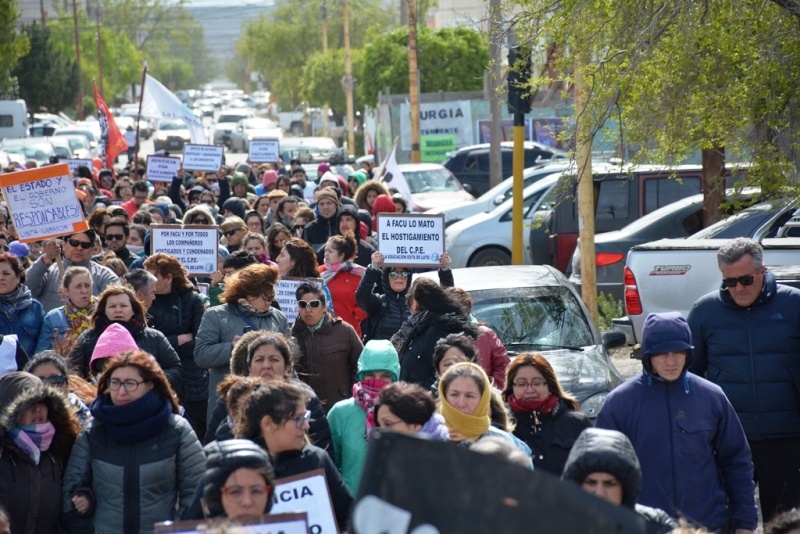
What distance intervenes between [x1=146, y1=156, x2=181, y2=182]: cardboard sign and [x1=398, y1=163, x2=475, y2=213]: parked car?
589 cm

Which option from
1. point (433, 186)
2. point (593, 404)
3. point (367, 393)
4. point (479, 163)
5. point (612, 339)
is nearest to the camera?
point (367, 393)

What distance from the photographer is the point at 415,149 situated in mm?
29547

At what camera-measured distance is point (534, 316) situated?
9.36 meters

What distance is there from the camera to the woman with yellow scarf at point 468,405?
5410mm

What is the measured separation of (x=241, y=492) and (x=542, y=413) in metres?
2.17

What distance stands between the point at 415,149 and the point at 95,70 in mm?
52028

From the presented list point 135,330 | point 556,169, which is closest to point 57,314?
point 135,330

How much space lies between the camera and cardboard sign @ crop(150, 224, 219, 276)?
35.3 feet

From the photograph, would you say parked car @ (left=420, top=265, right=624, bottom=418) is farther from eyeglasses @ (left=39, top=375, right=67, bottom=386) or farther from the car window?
the car window

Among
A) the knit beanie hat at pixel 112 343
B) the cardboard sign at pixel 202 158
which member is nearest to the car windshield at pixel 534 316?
the knit beanie hat at pixel 112 343

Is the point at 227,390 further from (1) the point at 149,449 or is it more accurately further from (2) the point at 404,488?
(2) the point at 404,488

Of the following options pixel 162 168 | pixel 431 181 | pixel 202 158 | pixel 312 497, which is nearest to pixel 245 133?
pixel 431 181

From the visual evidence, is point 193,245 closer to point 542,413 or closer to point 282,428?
point 542,413

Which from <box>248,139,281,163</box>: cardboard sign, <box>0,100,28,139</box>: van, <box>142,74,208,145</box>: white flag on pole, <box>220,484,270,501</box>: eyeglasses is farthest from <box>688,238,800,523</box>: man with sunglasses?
<box>0,100,28,139</box>: van
